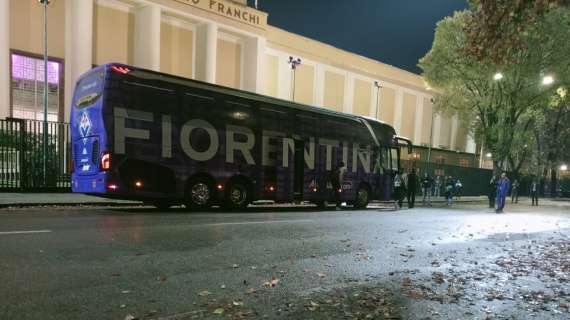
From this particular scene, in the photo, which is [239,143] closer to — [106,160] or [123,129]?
[123,129]

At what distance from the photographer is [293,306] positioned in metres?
3.92

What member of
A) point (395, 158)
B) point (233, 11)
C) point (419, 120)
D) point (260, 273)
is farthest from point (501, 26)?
point (419, 120)

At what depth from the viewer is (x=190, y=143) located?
11820 millimetres

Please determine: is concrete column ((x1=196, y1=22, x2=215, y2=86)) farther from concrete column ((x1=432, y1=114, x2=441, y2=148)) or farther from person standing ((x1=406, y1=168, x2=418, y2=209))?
concrete column ((x1=432, y1=114, x2=441, y2=148))

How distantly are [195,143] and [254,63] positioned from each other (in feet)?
78.4

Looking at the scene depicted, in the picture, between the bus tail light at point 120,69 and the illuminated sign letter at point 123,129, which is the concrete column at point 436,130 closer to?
the illuminated sign letter at point 123,129

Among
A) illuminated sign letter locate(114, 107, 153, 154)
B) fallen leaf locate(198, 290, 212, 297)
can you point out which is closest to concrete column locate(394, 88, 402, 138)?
illuminated sign letter locate(114, 107, 153, 154)

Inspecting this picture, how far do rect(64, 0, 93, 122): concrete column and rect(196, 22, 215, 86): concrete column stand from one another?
842cm

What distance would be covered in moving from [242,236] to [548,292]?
4991 millimetres

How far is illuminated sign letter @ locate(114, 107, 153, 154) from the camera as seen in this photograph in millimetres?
10445

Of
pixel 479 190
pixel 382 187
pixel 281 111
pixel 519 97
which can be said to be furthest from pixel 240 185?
pixel 479 190

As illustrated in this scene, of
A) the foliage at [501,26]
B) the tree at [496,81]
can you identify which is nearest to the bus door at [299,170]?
the foliage at [501,26]

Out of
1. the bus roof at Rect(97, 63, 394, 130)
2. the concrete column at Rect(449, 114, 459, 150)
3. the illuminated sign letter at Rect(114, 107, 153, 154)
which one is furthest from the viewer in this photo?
the concrete column at Rect(449, 114, 459, 150)

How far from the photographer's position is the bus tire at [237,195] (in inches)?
503
